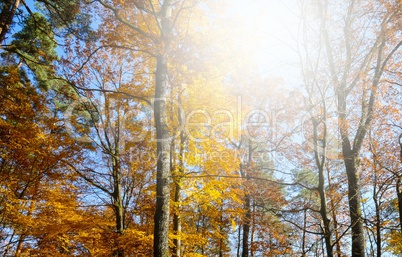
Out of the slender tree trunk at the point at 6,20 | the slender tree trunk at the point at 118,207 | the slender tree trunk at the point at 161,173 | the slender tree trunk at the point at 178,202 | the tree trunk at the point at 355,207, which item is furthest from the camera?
the slender tree trunk at the point at 118,207

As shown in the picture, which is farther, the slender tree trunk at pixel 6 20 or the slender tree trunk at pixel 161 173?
the slender tree trunk at pixel 6 20

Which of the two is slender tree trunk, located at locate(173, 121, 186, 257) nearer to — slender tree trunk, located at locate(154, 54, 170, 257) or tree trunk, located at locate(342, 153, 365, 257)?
slender tree trunk, located at locate(154, 54, 170, 257)

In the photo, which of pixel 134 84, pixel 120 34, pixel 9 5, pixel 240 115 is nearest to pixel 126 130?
pixel 134 84

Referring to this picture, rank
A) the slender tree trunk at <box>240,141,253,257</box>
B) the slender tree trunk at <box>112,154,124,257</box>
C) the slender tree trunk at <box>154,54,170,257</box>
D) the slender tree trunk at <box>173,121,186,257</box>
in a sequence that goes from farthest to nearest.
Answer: the slender tree trunk at <box>240,141,253,257</box>, the slender tree trunk at <box>112,154,124,257</box>, the slender tree trunk at <box>173,121,186,257</box>, the slender tree trunk at <box>154,54,170,257</box>

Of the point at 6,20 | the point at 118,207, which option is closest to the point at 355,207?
the point at 118,207

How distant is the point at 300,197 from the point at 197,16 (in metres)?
18.7

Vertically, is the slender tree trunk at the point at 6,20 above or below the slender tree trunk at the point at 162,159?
above

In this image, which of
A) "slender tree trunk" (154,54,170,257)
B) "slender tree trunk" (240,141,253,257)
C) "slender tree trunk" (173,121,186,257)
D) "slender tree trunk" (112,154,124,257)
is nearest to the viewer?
"slender tree trunk" (154,54,170,257)

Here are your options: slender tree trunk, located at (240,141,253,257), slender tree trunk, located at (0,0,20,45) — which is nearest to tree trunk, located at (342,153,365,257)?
slender tree trunk, located at (240,141,253,257)

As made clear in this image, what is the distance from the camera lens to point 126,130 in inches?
374

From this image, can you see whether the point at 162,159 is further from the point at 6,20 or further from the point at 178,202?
the point at 6,20

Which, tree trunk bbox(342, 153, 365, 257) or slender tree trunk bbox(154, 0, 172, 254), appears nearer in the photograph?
slender tree trunk bbox(154, 0, 172, 254)

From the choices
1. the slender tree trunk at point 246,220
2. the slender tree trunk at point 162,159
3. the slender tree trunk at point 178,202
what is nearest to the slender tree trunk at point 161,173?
the slender tree trunk at point 162,159

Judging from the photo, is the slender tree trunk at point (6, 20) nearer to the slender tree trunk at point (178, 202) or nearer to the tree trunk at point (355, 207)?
the slender tree trunk at point (178, 202)
